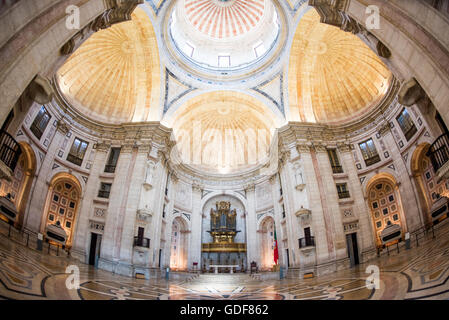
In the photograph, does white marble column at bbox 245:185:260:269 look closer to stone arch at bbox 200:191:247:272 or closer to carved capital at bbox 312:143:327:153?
stone arch at bbox 200:191:247:272

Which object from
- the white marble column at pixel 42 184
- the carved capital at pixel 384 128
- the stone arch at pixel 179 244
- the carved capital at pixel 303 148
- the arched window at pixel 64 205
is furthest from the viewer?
the stone arch at pixel 179 244

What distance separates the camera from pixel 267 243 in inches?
976

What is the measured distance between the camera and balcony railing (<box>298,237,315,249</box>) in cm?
1627

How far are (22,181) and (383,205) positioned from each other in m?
22.9

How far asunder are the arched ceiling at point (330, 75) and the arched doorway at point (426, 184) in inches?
202

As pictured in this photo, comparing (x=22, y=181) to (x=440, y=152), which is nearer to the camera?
(x=440, y=152)

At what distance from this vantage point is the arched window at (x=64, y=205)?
52.4 ft

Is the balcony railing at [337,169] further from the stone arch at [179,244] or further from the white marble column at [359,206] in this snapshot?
the stone arch at [179,244]

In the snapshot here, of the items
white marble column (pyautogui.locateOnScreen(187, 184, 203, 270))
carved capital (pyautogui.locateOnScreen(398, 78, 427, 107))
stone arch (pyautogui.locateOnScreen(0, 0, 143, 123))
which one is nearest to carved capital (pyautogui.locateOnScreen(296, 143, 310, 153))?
carved capital (pyautogui.locateOnScreen(398, 78, 427, 107))

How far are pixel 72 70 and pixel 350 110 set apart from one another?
21.5m

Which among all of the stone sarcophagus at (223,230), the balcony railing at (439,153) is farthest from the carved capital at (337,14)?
the stone sarcophagus at (223,230)

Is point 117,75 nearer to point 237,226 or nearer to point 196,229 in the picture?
point 196,229
